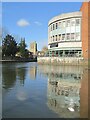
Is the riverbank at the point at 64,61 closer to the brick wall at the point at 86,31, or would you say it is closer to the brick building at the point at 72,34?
the brick wall at the point at 86,31

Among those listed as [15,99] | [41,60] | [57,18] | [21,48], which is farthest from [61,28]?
[15,99]

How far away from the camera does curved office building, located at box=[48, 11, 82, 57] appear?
66250 millimetres

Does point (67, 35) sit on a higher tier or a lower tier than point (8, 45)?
higher

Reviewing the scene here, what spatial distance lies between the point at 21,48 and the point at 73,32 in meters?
43.4

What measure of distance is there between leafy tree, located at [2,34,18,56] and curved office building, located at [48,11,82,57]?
25.5 metres

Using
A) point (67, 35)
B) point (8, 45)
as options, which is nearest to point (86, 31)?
point (67, 35)

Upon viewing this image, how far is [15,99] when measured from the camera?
10.9 metres

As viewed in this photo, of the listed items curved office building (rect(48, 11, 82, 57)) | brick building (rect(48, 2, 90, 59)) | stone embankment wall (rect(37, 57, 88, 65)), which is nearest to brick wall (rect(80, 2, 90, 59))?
brick building (rect(48, 2, 90, 59))

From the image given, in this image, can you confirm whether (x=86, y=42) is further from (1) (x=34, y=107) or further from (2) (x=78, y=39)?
(1) (x=34, y=107)

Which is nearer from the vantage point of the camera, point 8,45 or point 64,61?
point 64,61

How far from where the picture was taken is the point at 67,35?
6844 cm

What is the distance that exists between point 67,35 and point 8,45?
32.4 metres

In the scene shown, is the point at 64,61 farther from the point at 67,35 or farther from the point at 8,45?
the point at 8,45

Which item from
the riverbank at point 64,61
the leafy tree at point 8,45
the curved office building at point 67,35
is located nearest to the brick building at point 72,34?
the curved office building at point 67,35
